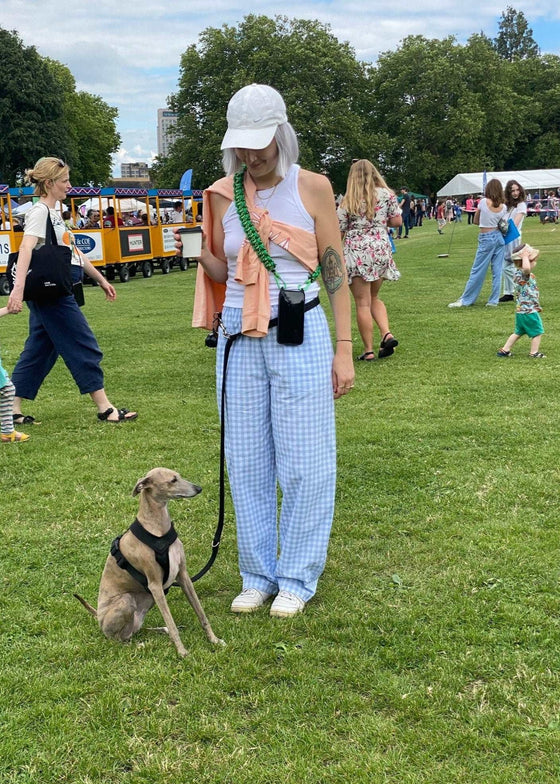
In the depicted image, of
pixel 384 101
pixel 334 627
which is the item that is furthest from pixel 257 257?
pixel 384 101

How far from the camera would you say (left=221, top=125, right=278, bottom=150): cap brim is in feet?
10.2

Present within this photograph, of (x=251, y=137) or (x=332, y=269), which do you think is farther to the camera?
(x=332, y=269)

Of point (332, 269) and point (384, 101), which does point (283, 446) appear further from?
point (384, 101)

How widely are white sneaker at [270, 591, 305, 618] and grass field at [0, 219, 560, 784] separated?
0.17ft

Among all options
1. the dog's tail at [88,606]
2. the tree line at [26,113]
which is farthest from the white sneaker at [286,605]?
the tree line at [26,113]

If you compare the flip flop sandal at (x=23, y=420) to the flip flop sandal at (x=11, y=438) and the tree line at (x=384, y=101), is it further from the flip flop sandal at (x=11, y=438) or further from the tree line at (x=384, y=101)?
the tree line at (x=384, y=101)

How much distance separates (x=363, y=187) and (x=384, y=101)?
59256 mm

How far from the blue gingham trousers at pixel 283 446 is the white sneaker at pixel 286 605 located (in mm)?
30

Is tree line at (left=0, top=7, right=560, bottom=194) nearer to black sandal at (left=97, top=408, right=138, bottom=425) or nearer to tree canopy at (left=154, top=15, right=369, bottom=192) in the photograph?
tree canopy at (left=154, top=15, right=369, bottom=192)

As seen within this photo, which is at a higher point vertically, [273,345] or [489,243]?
[489,243]

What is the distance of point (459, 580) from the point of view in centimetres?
380

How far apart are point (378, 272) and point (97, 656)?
240 inches

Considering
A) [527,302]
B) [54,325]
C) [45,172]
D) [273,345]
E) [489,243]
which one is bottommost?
[527,302]

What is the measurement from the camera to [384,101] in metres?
63.0
